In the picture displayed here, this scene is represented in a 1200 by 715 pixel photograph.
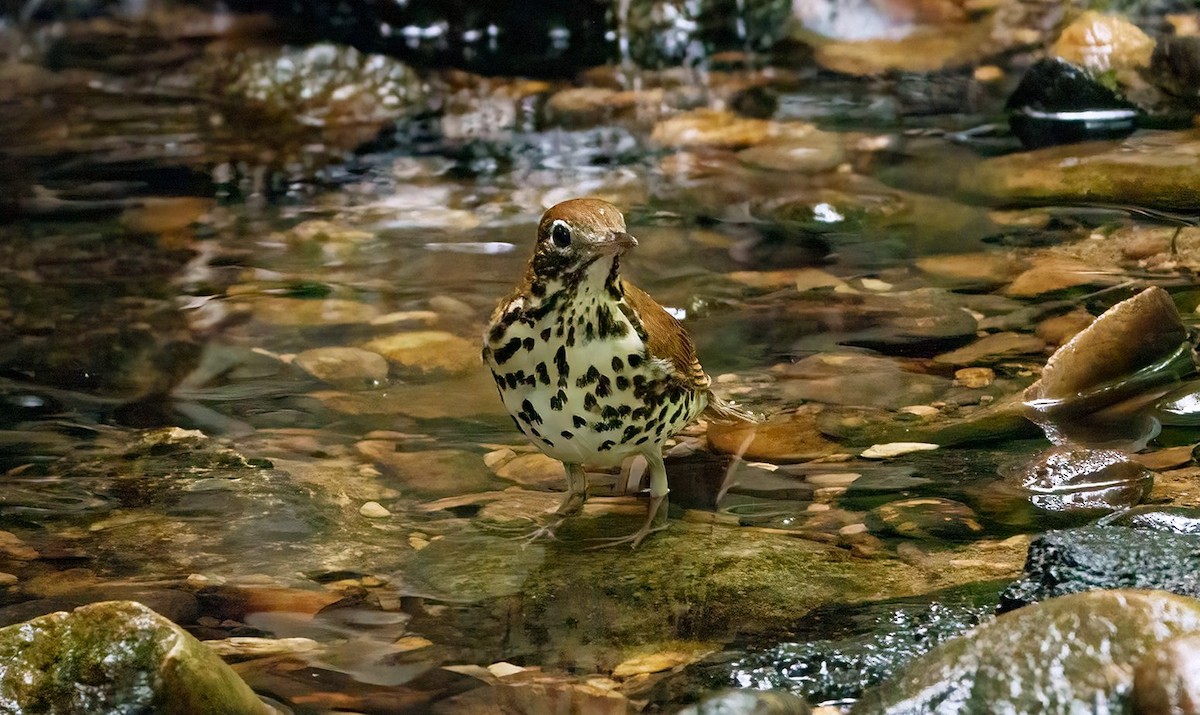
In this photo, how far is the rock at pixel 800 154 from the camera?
31.7ft

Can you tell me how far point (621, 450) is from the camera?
453 cm

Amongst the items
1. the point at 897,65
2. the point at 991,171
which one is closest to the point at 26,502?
the point at 991,171

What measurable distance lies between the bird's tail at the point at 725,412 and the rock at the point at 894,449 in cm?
48

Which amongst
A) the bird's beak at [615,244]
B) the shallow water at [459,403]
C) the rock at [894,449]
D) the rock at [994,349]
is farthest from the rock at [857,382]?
the bird's beak at [615,244]

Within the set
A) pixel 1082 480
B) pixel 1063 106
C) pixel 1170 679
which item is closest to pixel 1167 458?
pixel 1082 480

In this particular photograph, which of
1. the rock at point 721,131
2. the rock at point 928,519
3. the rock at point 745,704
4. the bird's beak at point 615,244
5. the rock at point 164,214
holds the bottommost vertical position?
the rock at point 928,519

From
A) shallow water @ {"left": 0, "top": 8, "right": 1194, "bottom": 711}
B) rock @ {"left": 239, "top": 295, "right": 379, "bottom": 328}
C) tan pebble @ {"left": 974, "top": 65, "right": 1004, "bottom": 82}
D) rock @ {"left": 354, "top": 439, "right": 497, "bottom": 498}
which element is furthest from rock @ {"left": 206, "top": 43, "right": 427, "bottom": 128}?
rock @ {"left": 354, "top": 439, "right": 497, "bottom": 498}

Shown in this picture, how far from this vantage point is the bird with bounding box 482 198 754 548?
165 inches

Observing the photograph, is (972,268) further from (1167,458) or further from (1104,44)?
(1104,44)

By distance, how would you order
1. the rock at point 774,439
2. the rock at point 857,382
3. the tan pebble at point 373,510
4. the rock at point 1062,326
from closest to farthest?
the tan pebble at point 373,510
the rock at point 774,439
the rock at point 857,382
the rock at point 1062,326

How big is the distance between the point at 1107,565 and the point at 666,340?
5.01ft

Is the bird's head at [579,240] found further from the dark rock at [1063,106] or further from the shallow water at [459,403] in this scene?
the dark rock at [1063,106]

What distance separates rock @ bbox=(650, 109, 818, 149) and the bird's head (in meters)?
6.24

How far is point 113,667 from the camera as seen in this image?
344cm
